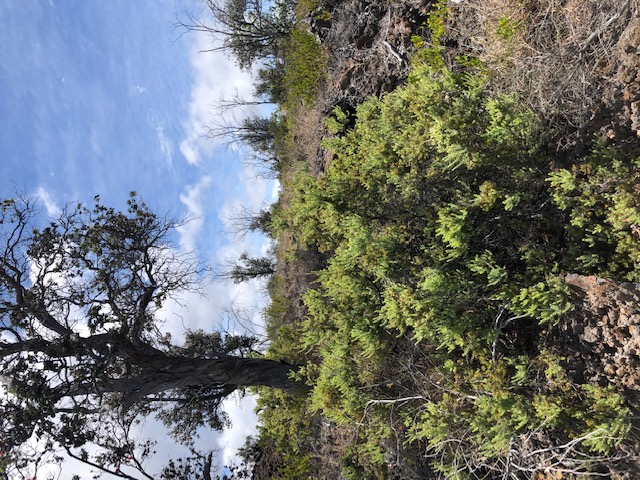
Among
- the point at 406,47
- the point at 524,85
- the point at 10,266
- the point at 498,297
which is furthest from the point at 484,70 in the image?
the point at 10,266

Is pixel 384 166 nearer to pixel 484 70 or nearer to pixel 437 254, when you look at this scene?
pixel 437 254

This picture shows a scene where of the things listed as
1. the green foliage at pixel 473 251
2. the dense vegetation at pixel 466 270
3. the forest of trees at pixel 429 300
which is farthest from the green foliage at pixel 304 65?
the green foliage at pixel 473 251

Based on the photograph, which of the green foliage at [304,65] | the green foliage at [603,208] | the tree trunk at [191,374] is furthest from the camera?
the green foliage at [304,65]

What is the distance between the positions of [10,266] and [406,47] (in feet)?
27.8

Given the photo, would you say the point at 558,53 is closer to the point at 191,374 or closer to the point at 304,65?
the point at 304,65

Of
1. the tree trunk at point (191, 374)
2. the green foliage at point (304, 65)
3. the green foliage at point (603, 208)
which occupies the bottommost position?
the green foliage at point (603, 208)

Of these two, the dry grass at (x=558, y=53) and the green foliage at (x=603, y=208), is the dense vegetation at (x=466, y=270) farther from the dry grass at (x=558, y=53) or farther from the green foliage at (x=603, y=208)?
the dry grass at (x=558, y=53)

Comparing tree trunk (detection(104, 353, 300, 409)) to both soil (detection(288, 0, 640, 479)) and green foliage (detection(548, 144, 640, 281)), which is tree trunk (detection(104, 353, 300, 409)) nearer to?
soil (detection(288, 0, 640, 479))

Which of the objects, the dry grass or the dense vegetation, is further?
the dry grass

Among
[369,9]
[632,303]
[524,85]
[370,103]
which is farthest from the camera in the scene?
[369,9]

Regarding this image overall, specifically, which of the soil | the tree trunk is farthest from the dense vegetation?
the tree trunk

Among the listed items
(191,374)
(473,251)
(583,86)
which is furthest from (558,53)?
(191,374)

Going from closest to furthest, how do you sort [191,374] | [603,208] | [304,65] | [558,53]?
[603,208], [558,53], [191,374], [304,65]

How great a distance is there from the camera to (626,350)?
5102 mm
